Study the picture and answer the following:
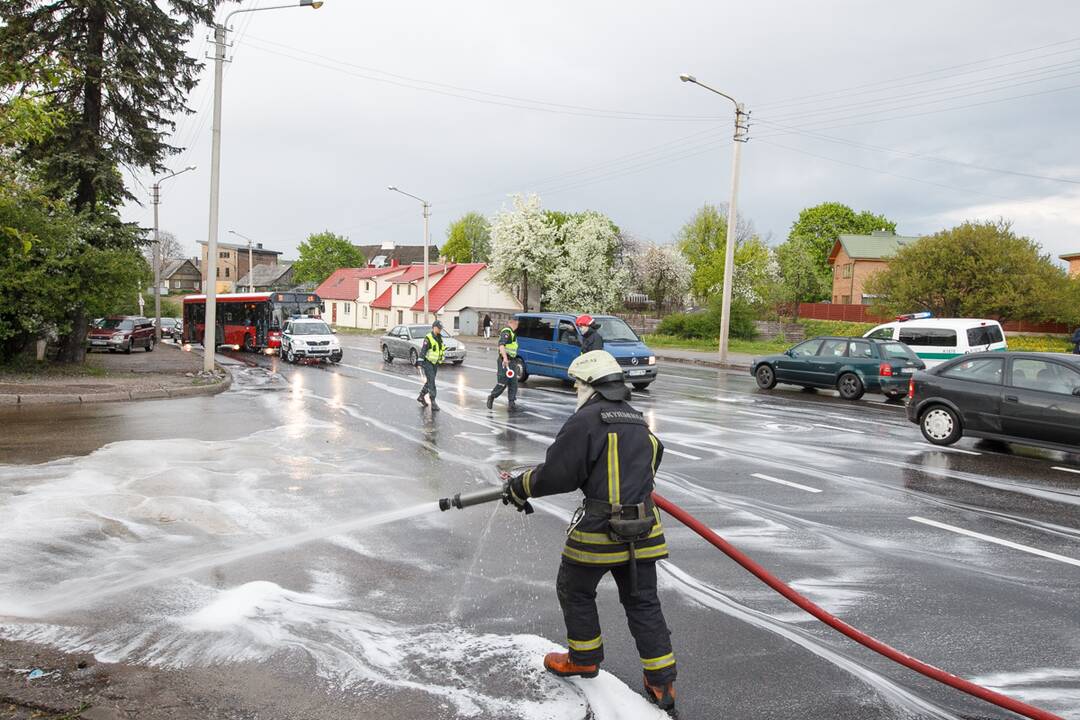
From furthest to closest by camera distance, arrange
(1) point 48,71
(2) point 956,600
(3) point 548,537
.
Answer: (1) point 48,71 → (3) point 548,537 → (2) point 956,600

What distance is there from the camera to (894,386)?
17.4m

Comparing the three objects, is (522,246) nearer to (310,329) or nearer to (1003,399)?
(310,329)

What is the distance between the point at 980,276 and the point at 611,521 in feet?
111

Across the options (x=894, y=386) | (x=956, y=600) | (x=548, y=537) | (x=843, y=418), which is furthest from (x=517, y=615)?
(x=894, y=386)

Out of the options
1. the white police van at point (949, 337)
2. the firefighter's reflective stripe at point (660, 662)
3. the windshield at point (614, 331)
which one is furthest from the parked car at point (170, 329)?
the firefighter's reflective stripe at point (660, 662)

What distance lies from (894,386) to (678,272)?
45637 millimetres

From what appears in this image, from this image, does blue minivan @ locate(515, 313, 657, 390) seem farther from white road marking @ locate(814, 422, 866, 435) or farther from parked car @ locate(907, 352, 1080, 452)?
parked car @ locate(907, 352, 1080, 452)

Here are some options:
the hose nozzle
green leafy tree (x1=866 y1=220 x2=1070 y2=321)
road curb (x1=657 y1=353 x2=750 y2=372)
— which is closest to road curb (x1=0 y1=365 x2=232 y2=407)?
the hose nozzle

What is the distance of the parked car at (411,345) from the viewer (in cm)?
2729

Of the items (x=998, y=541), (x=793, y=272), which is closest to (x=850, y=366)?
(x=998, y=541)

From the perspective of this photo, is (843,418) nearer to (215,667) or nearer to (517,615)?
(517,615)

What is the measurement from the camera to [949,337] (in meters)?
19.6

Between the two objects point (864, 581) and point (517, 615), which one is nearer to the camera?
point (517, 615)

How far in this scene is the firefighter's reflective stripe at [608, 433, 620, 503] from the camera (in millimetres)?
3695
